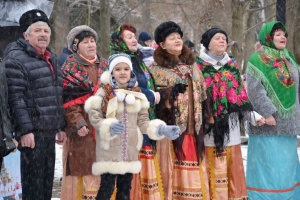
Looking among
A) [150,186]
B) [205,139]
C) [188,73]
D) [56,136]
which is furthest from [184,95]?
[56,136]

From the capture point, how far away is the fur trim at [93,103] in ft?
15.2

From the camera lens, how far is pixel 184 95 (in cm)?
530

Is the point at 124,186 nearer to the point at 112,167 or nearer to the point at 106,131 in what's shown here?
the point at 112,167

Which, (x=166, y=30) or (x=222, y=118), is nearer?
(x=166, y=30)

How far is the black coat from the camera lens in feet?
13.2

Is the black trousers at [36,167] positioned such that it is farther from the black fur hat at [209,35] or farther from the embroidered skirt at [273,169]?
the embroidered skirt at [273,169]

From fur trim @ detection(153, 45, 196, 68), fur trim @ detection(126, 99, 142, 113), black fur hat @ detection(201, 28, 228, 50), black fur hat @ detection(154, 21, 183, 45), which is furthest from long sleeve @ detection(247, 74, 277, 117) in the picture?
fur trim @ detection(126, 99, 142, 113)

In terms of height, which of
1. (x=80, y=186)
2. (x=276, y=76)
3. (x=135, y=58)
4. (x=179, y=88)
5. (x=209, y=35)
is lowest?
(x=80, y=186)

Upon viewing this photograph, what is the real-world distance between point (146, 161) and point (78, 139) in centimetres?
72

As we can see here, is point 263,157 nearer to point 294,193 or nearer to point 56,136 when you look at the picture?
point 294,193

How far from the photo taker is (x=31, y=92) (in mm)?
4516

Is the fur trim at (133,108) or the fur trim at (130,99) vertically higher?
the fur trim at (130,99)

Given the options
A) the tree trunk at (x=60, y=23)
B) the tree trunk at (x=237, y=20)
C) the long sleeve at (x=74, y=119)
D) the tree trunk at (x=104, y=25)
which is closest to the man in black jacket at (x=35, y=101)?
the long sleeve at (x=74, y=119)

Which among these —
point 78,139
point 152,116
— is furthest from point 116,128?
point 152,116
